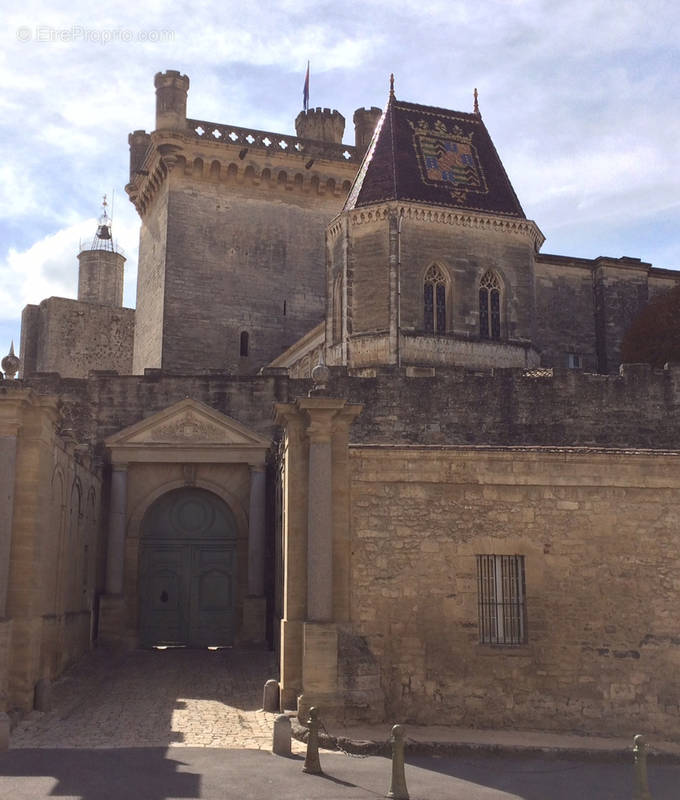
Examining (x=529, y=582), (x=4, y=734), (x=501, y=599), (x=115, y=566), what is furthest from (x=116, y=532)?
(x=529, y=582)

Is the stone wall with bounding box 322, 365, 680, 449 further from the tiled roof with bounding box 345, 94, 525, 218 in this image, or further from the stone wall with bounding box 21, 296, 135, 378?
the stone wall with bounding box 21, 296, 135, 378

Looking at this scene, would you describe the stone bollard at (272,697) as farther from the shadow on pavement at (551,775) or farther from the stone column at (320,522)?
the shadow on pavement at (551,775)

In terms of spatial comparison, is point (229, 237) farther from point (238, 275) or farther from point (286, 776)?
point (286, 776)

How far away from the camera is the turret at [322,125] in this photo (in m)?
37.1

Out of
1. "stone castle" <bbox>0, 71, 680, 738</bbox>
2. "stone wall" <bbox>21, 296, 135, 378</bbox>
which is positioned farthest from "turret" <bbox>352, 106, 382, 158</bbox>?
"stone wall" <bbox>21, 296, 135, 378</bbox>

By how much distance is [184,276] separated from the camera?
34.1 metres

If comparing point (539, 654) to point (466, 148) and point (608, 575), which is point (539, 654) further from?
point (466, 148)

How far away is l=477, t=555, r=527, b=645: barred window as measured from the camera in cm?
1306

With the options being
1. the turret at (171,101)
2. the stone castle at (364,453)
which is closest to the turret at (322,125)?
the stone castle at (364,453)

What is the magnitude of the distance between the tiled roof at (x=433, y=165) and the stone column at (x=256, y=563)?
10.5 metres

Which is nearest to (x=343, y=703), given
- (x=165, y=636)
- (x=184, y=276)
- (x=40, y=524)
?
(x=40, y=524)

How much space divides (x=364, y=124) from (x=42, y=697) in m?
27.6

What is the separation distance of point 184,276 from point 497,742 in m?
24.7

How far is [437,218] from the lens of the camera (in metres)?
28.0
